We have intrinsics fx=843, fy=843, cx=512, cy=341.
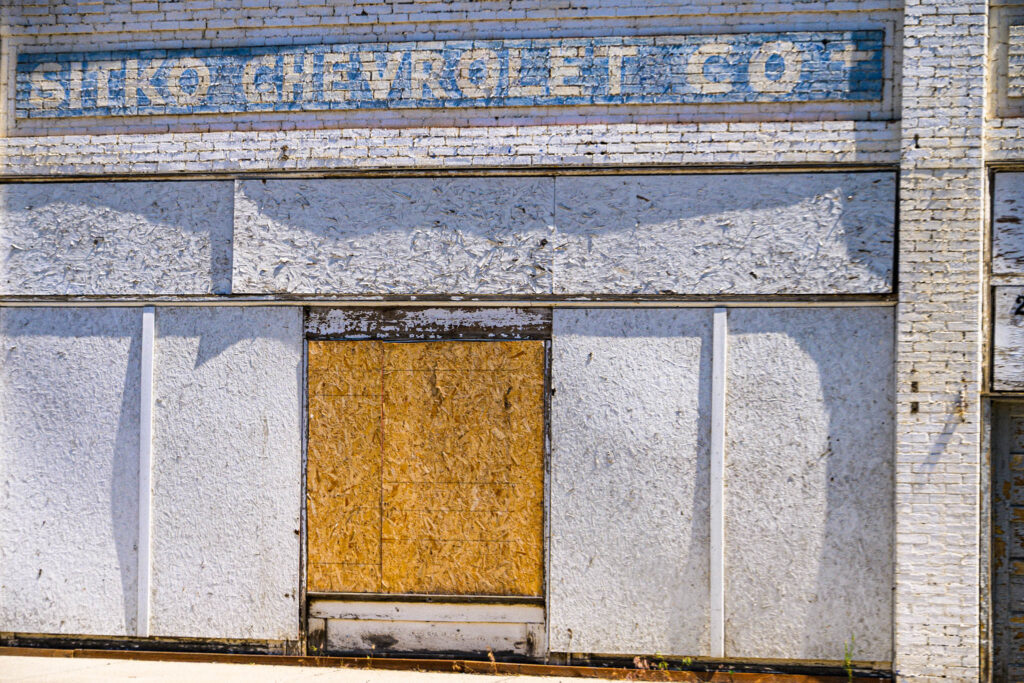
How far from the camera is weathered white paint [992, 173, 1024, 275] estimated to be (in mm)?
5520

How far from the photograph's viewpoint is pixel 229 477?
5.99m

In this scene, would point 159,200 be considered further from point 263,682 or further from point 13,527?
point 263,682

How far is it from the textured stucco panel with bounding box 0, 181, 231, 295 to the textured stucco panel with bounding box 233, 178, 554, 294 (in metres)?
0.24

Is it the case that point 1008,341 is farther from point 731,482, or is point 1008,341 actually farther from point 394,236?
point 394,236

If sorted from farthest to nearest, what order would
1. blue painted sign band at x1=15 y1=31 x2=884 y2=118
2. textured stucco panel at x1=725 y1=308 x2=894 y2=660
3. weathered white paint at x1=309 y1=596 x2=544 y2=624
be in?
1. weathered white paint at x1=309 y1=596 x2=544 y2=624
2. blue painted sign band at x1=15 y1=31 x2=884 y2=118
3. textured stucco panel at x1=725 y1=308 x2=894 y2=660

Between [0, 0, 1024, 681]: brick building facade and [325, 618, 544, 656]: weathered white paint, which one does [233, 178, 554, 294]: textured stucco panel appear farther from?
[325, 618, 544, 656]: weathered white paint

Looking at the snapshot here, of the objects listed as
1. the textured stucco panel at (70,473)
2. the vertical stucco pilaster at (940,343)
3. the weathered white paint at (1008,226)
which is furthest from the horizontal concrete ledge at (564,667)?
the weathered white paint at (1008,226)

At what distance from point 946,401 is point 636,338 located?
204 centimetres

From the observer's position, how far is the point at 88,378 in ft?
20.1

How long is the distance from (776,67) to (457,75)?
2196 mm

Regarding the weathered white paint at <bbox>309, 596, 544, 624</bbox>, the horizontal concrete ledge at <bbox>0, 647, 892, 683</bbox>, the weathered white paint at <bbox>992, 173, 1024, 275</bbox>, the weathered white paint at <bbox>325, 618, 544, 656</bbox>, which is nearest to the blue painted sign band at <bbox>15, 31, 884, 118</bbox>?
the weathered white paint at <bbox>992, 173, 1024, 275</bbox>

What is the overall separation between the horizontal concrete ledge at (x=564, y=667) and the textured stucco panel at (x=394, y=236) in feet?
8.48

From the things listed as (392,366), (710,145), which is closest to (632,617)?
(392,366)

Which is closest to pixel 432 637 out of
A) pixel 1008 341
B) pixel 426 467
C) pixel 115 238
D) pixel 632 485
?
pixel 426 467
